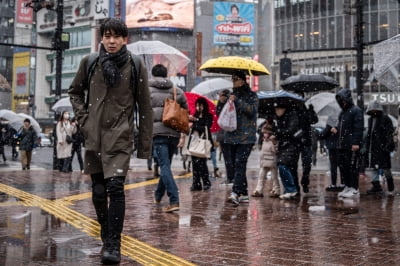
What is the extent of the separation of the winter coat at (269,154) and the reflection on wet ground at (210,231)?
764 mm

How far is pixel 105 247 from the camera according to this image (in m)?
4.33

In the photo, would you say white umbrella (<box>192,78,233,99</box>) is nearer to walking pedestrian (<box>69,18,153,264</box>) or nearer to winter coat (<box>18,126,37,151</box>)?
winter coat (<box>18,126,37,151</box>)

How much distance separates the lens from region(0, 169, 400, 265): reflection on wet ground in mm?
4531

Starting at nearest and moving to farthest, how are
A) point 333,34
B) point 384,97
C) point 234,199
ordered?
1. point 234,199
2. point 384,97
3. point 333,34

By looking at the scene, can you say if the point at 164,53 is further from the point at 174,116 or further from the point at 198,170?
the point at 174,116

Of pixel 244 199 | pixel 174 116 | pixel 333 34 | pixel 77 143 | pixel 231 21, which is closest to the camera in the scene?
pixel 174 116

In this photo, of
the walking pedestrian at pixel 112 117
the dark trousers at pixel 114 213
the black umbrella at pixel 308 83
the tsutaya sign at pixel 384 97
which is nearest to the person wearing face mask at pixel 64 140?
the black umbrella at pixel 308 83

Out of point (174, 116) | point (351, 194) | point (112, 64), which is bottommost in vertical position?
point (351, 194)

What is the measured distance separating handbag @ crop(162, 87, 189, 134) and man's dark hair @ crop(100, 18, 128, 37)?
8.45 ft

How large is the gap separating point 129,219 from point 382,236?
2812mm

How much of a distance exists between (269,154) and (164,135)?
9.05 ft


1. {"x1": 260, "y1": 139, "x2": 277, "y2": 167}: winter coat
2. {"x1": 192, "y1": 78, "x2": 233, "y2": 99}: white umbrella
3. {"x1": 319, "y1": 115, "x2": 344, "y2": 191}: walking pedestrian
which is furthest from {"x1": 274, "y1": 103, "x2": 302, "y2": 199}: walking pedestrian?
{"x1": 192, "y1": 78, "x2": 233, "y2": 99}: white umbrella

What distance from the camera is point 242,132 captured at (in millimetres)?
7844

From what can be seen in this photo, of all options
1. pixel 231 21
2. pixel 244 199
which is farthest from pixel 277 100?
pixel 231 21
